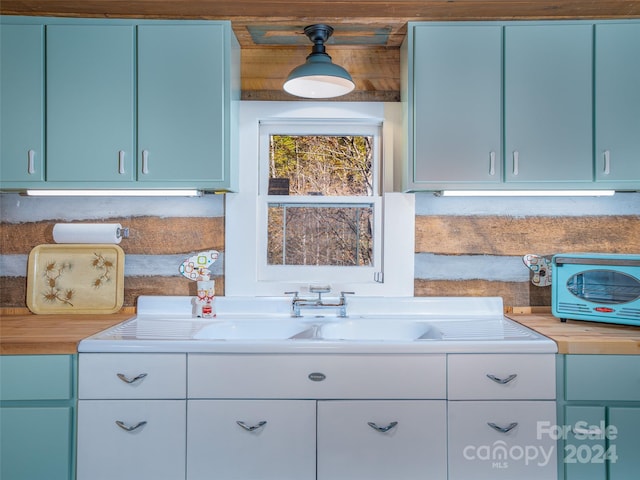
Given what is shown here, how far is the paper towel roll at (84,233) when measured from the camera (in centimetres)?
215

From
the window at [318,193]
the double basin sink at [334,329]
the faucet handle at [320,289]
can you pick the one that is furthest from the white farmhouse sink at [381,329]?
the window at [318,193]

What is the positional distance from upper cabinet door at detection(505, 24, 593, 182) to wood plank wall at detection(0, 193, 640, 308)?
0.33 meters

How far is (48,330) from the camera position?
1.82 meters

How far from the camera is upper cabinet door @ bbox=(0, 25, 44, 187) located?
1903 millimetres

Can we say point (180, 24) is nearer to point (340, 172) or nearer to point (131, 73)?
point (131, 73)

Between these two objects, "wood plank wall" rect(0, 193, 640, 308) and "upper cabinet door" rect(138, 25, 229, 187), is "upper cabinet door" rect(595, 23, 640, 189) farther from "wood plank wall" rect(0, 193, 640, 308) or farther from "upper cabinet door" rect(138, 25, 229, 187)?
"upper cabinet door" rect(138, 25, 229, 187)

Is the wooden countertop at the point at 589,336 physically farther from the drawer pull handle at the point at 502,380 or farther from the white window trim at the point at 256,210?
the white window trim at the point at 256,210

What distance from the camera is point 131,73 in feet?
6.27

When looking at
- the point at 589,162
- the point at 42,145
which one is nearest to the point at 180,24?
A: the point at 42,145

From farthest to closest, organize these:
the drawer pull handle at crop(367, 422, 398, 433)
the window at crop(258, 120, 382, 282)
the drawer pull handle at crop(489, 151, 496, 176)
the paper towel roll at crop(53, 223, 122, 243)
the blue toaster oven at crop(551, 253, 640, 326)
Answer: the window at crop(258, 120, 382, 282) < the paper towel roll at crop(53, 223, 122, 243) < the drawer pull handle at crop(489, 151, 496, 176) < the blue toaster oven at crop(551, 253, 640, 326) < the drawer pull handle at crop(367, 422, 398, 433)

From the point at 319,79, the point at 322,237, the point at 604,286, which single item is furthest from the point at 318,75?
the point at 604,286

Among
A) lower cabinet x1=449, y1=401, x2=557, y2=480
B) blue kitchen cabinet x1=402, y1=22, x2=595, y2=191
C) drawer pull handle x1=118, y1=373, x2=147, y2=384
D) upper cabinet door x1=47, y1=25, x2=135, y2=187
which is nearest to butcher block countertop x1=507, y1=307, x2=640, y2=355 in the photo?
lower cabinet x1=449, y1=401, x2=557, y2=480

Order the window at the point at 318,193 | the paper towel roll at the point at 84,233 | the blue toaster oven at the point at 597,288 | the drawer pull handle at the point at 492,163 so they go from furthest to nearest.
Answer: the window at the point at 318,193
the paper towel roll at the point at 84,233
the drawer pull handle at the point at 492,163
the blue toaster oven at the point at 597,288

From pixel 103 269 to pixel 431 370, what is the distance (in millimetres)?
1633
